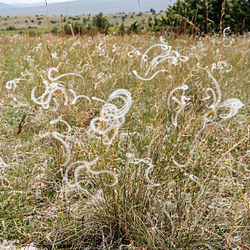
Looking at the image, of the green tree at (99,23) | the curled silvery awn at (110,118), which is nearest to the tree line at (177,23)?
the green tree at (99,23)

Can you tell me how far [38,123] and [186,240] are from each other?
1673 mm

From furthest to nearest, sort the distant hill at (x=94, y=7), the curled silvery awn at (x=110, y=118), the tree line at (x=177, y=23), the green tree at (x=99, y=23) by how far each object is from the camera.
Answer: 1. the green tree at (x=99, y=23)
2. the tree line at (x=177, y=23)
3. the distant hill at (x=94, y=7)
4. the curled silvery awn at (x=110, y=118)

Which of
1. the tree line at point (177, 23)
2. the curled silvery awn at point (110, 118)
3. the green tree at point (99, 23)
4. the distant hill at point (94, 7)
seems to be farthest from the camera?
the green tree at point (99, 23)

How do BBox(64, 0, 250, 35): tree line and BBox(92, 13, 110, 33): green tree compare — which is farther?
BBox(92, 13, 110, 33): green tree

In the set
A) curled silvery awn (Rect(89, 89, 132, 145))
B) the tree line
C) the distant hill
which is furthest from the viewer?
the tree line

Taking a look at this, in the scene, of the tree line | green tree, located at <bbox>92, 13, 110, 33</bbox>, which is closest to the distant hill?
the tree line

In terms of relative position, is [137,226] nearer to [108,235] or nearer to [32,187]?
[108,235]

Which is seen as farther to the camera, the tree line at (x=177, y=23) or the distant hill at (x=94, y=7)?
the tree line at (x=177, y=23)

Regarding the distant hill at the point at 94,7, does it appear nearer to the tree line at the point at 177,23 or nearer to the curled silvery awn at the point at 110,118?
the tree line at the point at 177,23

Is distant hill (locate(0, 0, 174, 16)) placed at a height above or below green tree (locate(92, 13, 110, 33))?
below

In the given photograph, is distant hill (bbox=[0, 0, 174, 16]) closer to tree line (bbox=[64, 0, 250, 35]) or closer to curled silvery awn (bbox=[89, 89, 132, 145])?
tree line (bbox=[64, 0, 250, 35])

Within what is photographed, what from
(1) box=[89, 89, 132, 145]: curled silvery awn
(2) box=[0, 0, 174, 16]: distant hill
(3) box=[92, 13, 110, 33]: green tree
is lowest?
(1) box=[89, 89, 132, 145]: curled silvery awn

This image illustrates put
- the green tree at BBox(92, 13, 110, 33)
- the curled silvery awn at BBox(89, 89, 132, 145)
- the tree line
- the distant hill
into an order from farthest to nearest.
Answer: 1. the green tree at BBox(92, 13, 110, 33)
2. the tree line
3. the distant hill
4. the curled silvery awn at BBox(89, 89, 132, 145)

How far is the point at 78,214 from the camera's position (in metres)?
1.34
